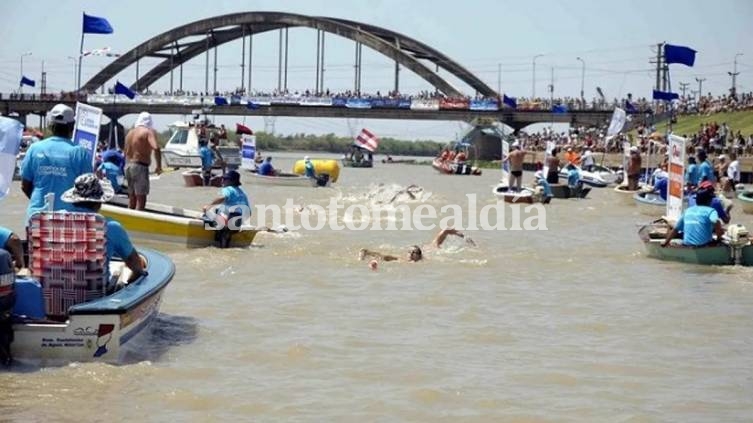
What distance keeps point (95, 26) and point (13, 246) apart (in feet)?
78.1

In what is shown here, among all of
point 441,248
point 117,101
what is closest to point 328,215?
point 441,248

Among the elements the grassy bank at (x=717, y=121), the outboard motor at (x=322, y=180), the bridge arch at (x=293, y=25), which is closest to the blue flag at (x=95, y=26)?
the outboard motor at (x=322, y=180)

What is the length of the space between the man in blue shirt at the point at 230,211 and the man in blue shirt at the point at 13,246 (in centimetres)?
693

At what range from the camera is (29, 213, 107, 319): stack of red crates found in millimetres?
8320

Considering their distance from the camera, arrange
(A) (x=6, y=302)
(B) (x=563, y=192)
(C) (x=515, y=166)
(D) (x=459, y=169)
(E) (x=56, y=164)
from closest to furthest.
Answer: (A) (x=6, y=302) < (E) (x=56, y=164) < (C) (x=515, y=166) < (B) (x=563, y=192) < (D) (x=459, y=169)

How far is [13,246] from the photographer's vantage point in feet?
28.8

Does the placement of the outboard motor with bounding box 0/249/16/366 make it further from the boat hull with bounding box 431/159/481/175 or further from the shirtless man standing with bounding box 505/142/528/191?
the boat hull with bounding box 431/159/481/175

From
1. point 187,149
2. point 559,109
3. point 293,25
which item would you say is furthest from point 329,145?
point 187,149

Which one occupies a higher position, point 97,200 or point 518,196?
point 97,200

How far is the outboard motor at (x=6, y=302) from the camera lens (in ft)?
25.8

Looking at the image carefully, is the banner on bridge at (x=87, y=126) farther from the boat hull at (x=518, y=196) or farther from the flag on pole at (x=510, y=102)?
the flag on pole at (x=510, y=102)

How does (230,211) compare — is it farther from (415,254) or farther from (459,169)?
(459,169)

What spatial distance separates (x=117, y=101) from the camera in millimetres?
93062

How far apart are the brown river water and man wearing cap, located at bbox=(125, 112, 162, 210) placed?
894 millimetres
